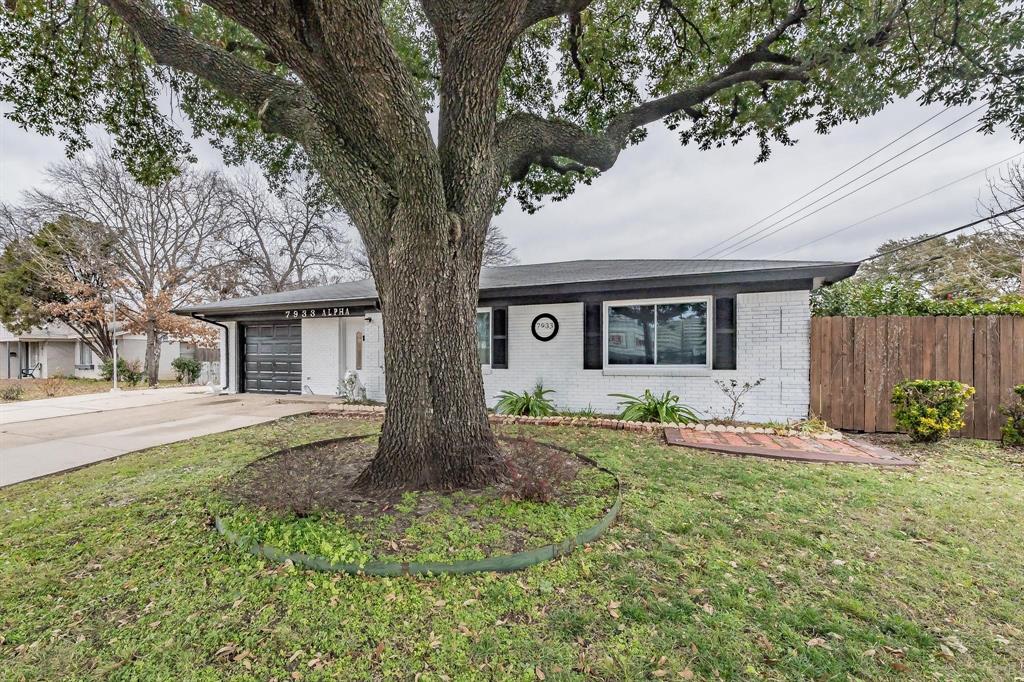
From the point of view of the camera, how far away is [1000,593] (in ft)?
7.18

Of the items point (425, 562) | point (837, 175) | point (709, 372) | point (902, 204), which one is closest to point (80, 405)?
point (425, 562)

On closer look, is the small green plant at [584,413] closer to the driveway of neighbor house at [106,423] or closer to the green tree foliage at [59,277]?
the driveway of neighbor house at [106,423]

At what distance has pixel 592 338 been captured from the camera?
756 centimetres

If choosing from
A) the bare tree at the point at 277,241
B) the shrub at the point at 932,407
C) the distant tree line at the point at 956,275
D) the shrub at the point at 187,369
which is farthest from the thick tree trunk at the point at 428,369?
the bare tree at the point at 277,241

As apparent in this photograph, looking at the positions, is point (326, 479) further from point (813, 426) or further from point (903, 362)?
point (903, 362)

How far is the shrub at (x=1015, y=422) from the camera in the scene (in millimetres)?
5207

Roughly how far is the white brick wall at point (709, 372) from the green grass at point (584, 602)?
313 cm

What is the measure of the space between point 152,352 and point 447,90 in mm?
18671

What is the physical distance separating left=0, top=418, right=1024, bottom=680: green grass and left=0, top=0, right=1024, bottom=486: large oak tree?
1.25 metres

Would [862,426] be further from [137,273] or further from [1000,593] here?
[137,273]

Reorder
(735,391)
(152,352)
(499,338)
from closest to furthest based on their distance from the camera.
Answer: (735,391) → (499,338) → (152,352)

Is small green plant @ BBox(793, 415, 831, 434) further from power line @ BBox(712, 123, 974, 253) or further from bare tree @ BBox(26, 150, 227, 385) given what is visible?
bare tree @ BBox(26, 150, 227, 385)

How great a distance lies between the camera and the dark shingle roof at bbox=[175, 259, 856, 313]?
6.13 m

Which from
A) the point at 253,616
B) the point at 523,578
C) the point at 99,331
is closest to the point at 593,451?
the point at 523,578
